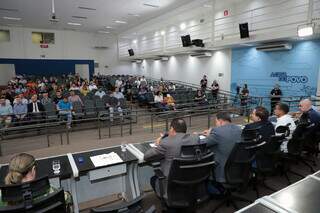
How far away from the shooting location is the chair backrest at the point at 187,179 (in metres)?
1.96

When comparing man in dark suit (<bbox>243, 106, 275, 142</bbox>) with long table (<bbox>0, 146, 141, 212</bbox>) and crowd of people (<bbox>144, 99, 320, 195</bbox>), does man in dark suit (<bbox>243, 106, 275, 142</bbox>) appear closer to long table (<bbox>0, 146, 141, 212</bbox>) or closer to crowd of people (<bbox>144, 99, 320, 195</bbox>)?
crowd of people (<bbox>144, 99, 320, 195</bbox>)

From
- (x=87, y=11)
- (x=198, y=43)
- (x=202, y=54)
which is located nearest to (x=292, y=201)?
(x=198, y=43)

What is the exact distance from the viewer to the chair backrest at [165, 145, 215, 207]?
1963 mm

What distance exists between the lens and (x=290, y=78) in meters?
8.33

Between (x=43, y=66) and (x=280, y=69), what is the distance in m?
17.2

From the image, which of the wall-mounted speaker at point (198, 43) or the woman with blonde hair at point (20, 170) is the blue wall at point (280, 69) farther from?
the woman with blonde hair at point (20, 170)

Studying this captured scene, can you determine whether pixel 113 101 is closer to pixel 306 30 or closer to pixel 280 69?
pixel 306 30

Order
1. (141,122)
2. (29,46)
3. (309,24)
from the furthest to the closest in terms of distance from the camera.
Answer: (29,46) → (141,122) → (309,24)

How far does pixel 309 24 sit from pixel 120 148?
633 centimetres

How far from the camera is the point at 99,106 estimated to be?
275 inches

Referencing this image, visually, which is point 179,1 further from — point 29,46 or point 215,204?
point 29,46

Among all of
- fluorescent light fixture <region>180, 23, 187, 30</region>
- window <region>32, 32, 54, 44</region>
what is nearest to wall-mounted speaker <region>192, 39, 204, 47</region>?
fluorescent light fixture <region>180, 23, 187, 30</region>

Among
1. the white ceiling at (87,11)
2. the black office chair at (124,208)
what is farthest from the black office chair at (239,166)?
the white ceiling at (87,11)

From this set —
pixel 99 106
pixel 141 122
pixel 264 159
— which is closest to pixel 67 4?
pixel 99 106
